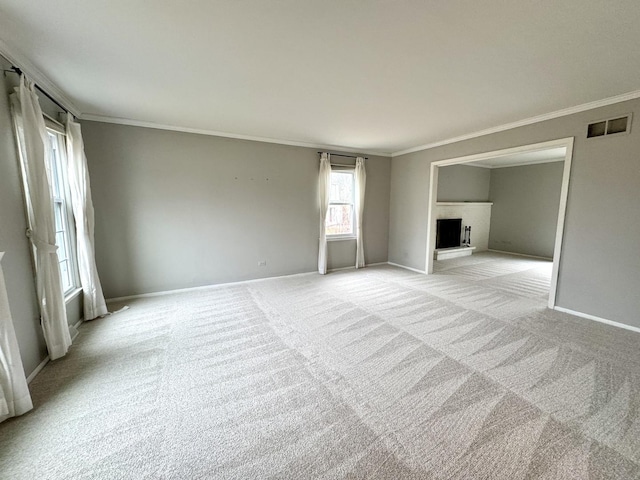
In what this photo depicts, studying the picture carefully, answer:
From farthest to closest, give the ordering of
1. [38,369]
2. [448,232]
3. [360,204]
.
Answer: [448,232] < [360,204] < [38,369]

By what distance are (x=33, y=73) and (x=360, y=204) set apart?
4791 millimetres

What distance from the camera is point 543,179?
6926 mm

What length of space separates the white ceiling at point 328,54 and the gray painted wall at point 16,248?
0.54m

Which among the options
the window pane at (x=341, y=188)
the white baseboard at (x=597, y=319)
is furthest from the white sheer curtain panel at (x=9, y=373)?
Answer: the white baseboard at (x=597, y=319)

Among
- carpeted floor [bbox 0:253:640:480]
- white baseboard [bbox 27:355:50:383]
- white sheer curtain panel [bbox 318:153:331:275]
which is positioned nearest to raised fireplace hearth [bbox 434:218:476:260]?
white sheer curtain panel [bbox 318:153:331:275]

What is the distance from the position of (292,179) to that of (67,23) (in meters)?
3.39

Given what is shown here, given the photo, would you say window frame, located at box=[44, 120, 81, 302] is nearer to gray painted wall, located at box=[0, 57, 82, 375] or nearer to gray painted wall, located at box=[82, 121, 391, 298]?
gray painted wall, located at box=[82, 121, 391, 298]

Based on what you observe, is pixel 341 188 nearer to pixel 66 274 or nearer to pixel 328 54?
pixel 328 54

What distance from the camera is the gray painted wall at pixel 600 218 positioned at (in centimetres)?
282

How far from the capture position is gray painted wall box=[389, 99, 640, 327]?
282 centimetres

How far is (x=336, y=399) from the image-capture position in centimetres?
186

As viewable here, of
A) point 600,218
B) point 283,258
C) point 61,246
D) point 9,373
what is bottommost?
point 9,373

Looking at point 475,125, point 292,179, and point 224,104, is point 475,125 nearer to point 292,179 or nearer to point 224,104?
point 292,179

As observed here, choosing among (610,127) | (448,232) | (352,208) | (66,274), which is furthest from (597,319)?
(66,274)
